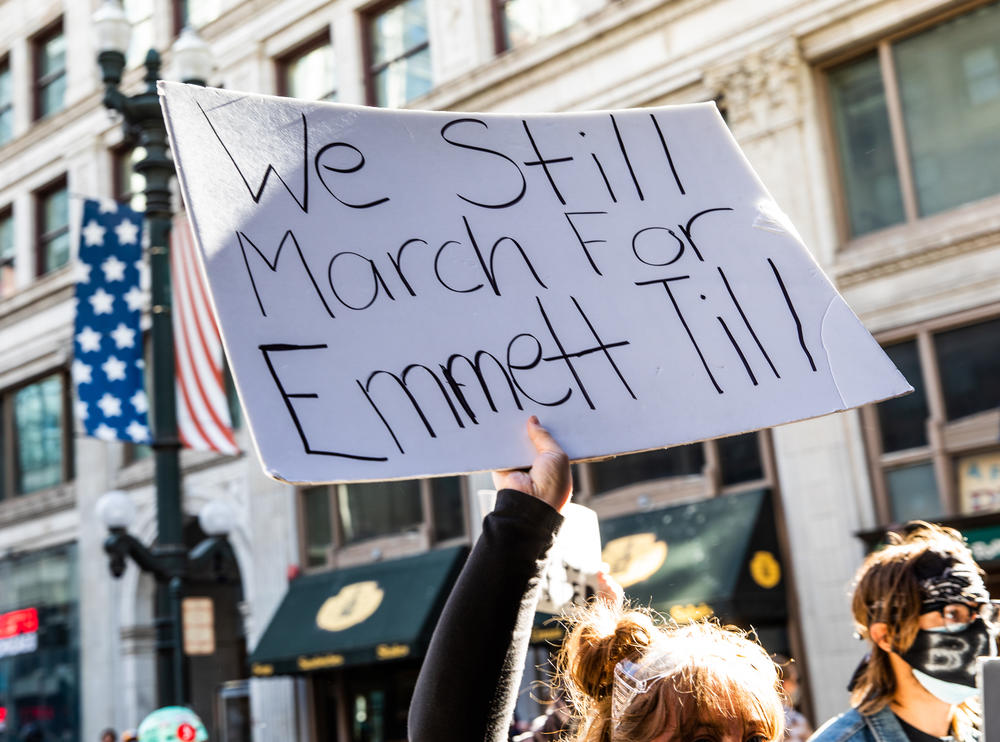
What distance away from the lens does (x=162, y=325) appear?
10.5 metres

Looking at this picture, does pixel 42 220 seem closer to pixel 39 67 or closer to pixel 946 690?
pixel 39 67

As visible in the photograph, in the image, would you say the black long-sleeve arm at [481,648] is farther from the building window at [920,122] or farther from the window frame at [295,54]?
the window frame at [295,54]

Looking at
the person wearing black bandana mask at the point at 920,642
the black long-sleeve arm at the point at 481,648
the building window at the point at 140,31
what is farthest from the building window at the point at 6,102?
the black long-sleeve arm at the point at 481,648

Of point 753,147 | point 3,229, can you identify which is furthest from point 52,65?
point 753,147

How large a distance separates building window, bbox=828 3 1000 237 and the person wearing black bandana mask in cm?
961

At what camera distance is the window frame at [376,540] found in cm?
1608

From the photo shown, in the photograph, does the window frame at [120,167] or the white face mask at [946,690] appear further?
the window frame at [120,167]

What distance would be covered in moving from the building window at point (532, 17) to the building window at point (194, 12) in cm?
619

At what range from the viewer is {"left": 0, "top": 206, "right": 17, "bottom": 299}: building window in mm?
23516

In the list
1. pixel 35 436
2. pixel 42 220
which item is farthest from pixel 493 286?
pixel 42 220

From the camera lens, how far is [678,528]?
13188mm

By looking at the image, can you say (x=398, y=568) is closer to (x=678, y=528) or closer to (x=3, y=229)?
(x=678, y=528)

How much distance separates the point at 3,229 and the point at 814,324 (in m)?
24.4

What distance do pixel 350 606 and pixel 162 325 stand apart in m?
Answer: 6.60
